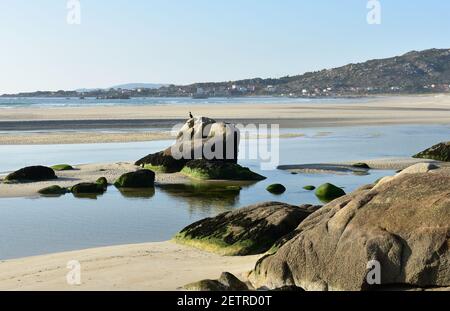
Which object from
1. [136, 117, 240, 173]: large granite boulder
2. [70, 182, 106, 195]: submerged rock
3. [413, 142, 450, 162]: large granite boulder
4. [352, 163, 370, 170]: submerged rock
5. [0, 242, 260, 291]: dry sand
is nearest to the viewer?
[0, 242, 260, 291]: dry sand

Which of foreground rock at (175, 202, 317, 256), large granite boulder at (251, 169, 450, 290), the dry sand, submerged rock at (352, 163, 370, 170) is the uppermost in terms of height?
large granite boulder at (251, 169, 450, 290)

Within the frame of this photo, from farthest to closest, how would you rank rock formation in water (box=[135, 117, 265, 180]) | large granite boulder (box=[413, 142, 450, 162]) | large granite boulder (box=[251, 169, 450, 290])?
1. large granite boulder (box=[413, 142, 450, 162])
2. rock formation in water (box=[135, 117, 265, 180])
3. large granite boulder (box=[251, 169, 450, 290])

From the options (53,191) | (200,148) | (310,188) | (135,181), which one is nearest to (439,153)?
(310,188)

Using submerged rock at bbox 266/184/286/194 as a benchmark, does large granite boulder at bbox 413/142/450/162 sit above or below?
above

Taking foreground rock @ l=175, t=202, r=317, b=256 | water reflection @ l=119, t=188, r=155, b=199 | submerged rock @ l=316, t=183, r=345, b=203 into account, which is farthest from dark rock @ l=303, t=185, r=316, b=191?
foreground rock @ l=175, t=202, r=317, b=256

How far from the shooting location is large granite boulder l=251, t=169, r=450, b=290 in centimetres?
884

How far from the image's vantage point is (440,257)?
343 inches

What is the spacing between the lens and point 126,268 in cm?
1188

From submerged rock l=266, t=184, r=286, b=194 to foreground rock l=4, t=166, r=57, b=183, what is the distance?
7.97 metres

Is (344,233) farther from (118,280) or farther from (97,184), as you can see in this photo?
(97,184)

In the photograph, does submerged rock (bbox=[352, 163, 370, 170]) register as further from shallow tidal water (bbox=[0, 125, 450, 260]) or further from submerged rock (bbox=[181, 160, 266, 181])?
submerged rock (bbox=[181, 160, 266, 181])

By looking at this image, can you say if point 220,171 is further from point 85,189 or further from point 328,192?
point 328,192

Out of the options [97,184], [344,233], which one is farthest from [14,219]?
[344,233]

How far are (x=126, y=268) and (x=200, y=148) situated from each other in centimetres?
1644
